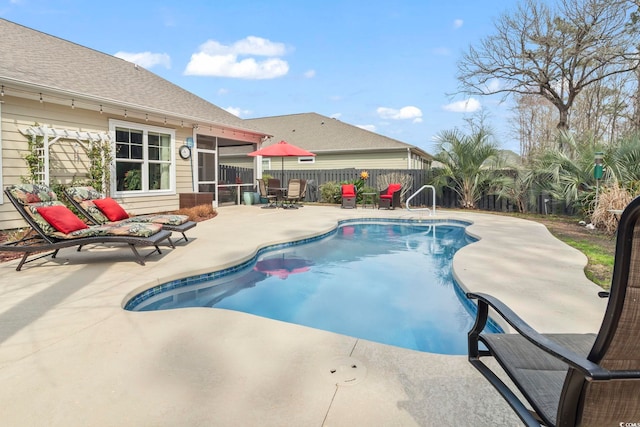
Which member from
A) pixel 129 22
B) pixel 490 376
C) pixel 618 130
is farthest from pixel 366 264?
pixel 618 130

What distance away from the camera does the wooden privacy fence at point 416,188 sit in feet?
40.1

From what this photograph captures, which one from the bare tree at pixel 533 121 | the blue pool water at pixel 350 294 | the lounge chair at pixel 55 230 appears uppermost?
the bare tree at pixel 533 121

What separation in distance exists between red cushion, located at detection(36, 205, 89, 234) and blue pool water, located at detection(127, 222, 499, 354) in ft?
5.73

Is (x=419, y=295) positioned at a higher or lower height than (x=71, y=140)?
lower

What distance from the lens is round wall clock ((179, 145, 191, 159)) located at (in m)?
10.8

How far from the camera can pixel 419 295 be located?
4.68 metres

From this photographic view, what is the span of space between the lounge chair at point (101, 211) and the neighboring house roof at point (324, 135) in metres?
12.4

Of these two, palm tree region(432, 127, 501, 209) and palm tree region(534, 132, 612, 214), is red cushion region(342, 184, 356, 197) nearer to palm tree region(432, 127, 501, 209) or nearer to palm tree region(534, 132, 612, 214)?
palm tree region(432, 127, 501, 209)

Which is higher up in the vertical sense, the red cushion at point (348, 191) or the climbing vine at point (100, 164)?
the climbing vine at point (100, 164)

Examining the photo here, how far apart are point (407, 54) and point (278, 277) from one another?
47.8 ft

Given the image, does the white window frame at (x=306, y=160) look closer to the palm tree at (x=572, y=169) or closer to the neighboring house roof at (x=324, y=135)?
the neighboring house roof at (x=324, y=135)

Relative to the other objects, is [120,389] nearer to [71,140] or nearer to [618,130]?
[71,140]

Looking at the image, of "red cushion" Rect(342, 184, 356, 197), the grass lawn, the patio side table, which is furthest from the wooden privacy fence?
"red cushion" Rect(342, 184, 356, 197)

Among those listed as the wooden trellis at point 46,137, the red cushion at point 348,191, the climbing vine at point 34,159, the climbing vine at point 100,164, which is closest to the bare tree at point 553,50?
the red cushion at point 348,191
